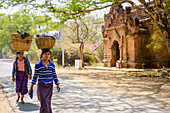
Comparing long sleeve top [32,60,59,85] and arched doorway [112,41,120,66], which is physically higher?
arched doorway [112,41,120,66]

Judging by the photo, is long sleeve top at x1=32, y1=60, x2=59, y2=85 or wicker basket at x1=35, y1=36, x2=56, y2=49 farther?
wicker basket at x1=35, y1=36, x2=56, y2=49

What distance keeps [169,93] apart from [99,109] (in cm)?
399

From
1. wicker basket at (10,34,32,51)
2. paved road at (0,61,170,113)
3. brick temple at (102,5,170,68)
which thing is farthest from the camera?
brick temple at (102,5,170,68)

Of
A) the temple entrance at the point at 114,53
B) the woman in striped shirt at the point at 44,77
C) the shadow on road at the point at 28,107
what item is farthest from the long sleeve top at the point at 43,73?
the temple entrance at the point at 114,53

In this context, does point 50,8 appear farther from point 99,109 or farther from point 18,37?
point 99,109

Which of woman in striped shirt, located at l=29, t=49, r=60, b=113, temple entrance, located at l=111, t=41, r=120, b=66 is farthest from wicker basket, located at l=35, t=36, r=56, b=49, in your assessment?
temple entrance, located at l=111, t=41, r=120, b=66

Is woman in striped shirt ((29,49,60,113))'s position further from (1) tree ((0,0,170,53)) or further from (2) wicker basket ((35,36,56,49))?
(1) tree ((0,0,170,53))

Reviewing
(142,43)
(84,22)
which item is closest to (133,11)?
(142,43)

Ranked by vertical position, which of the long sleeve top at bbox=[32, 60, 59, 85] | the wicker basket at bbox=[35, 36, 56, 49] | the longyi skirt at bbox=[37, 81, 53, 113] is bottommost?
the longyi skirt at bbox=[37, 81, 53, 113]

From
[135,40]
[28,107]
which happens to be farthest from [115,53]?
[28,107]

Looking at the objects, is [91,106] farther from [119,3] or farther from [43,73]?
[119,3]

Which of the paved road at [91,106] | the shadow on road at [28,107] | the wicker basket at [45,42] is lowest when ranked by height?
the shadow on road at [28,107]

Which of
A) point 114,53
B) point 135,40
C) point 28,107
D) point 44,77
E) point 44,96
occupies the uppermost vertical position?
point 135,40

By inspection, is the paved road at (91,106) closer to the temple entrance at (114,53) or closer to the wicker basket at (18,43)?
the wicker basket at (18,43)
